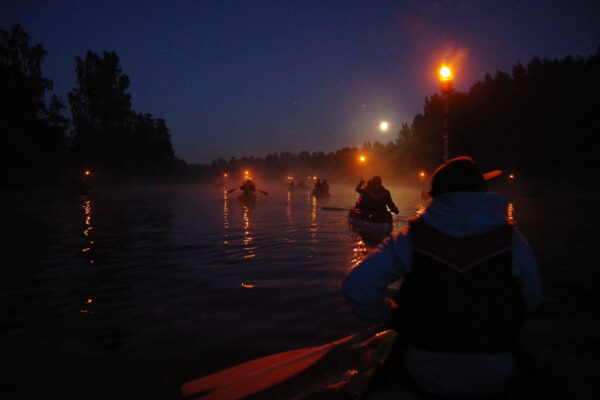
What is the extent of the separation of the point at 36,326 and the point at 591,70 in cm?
4938

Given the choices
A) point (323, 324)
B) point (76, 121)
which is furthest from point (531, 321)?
point (76, 121)

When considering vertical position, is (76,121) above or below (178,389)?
above

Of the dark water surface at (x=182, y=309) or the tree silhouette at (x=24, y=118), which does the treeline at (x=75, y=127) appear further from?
the dark water surface at (x=182, y=309)

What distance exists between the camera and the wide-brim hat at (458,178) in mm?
2334

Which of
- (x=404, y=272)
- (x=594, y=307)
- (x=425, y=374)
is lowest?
(x=594, y=307)

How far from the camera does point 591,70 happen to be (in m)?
38.6

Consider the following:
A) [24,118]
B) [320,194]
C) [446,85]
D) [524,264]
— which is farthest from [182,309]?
[24,118]

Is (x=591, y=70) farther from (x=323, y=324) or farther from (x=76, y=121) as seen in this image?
(x=76, y=121)

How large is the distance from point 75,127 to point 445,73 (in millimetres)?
67730

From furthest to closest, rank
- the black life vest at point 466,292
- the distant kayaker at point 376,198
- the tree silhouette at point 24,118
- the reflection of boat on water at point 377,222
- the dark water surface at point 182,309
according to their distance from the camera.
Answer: the tree silhouette at point 24,118 < the reflection of boat on water at point 377,222 < the distant kayaker at point 376,198 < the dark water surface at point 182,309 < the black life vest at point 466,292

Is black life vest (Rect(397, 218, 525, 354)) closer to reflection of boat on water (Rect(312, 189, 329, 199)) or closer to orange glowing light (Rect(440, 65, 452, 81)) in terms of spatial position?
orange glowing light (Rect(440, 65, 452, 81))

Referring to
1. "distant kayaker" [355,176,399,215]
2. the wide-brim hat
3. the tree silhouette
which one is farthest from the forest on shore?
the wide-brim hat

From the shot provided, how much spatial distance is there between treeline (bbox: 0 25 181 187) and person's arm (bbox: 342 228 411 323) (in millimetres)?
42638

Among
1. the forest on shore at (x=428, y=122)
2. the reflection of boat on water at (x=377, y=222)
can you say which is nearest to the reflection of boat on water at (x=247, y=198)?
the forest on shore at (x=428, y=122)
